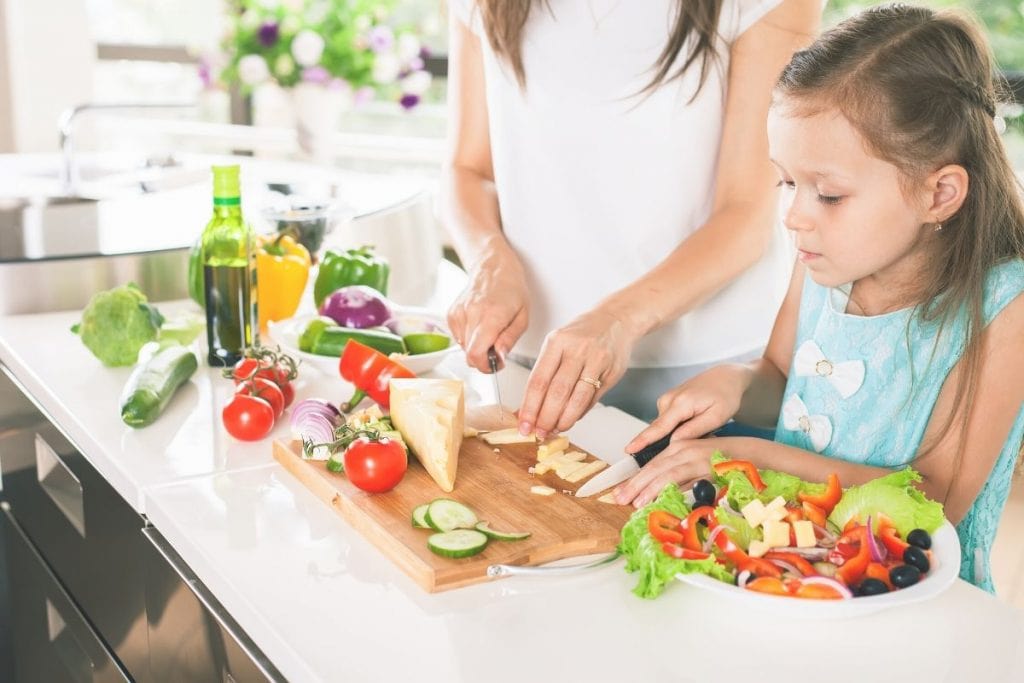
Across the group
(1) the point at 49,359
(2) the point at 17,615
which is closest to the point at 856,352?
(1) the point at 49,359

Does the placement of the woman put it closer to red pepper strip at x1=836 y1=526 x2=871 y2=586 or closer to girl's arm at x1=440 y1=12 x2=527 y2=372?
girl's arm at x1=440 y1=12 x2=527 y2=372

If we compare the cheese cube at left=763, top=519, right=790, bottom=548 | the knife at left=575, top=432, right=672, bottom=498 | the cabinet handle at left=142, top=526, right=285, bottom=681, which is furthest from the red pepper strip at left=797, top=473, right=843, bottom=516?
the cabinet handle at left=142, top=526, right=285, bottom=681

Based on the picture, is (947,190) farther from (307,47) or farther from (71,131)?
(307,47)

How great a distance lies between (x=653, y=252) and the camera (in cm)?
175

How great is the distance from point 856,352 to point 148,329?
3.41 feet

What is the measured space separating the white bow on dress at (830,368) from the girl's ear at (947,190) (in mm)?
254

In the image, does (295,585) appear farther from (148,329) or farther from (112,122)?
(112,122)

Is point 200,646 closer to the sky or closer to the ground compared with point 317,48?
closer to the ground

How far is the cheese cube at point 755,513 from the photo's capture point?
107cm

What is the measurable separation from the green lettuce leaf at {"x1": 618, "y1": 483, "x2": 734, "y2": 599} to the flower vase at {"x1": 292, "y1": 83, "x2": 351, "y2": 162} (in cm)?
271

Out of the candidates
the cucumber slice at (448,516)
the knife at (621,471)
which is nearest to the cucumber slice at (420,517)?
the cucumber slice at (448,516)

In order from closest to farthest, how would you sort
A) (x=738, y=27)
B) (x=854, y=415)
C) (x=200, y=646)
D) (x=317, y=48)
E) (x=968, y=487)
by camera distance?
(x=200, y=646) → (x=968, y=487) → (x=854, y=415) → (x=738, y=27) → (x=317, y=48)

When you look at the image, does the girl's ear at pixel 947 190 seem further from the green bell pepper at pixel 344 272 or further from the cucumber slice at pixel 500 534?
the green bell pepper at pixel 344 272

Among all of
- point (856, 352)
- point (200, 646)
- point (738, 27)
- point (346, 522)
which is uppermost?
point (738, 27)
